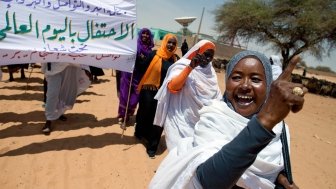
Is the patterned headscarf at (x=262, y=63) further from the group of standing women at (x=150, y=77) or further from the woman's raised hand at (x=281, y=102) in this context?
the group of standing women at (x=150, y=77)

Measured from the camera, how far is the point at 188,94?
3502 mm

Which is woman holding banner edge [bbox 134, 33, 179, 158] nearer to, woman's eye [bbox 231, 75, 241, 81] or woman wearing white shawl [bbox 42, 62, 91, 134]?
woman wearing white shawl [bbox 42, 62, 91, 134]

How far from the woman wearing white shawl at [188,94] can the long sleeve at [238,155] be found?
2.33 m

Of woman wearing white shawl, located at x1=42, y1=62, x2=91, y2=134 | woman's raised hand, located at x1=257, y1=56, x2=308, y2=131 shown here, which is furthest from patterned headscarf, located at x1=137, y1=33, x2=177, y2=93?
woman's raised hand, located at x1=257, y1=56, x2=308, y2=131

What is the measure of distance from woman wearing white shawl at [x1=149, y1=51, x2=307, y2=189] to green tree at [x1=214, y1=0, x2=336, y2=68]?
19724 millimetres

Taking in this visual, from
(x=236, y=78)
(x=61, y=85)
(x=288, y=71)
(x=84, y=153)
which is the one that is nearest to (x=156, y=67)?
(x=84, y=153)

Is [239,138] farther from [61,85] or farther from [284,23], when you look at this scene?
[284,23]

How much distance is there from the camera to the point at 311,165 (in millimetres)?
Result: 5316

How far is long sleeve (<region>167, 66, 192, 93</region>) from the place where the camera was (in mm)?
3289

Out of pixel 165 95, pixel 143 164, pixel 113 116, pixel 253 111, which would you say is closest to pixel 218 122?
pixel 253 111

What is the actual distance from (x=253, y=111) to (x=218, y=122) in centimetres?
19

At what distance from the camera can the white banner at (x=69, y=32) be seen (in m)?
3.71

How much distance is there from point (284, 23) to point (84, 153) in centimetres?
1998

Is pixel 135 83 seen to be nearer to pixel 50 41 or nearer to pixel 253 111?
pixel 50 41
